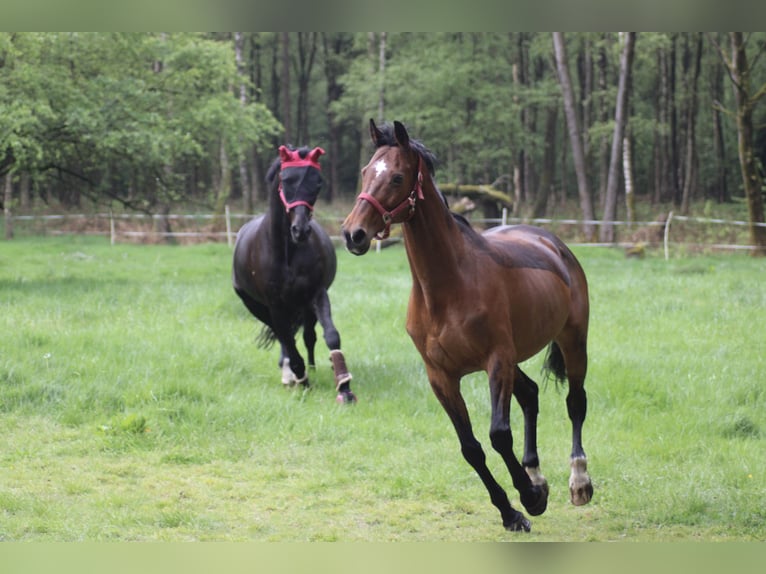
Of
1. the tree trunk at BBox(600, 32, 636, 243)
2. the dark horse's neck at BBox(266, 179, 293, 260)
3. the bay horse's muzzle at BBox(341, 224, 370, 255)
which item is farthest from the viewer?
the tree trunk at BBox(600, 32, 636, 243)

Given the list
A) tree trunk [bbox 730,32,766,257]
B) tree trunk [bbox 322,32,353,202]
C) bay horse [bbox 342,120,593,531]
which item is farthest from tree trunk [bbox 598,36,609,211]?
bay horse [bbox 342,120,593,531]

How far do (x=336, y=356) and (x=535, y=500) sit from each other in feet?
10.9

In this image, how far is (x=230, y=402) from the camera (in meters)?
7.10

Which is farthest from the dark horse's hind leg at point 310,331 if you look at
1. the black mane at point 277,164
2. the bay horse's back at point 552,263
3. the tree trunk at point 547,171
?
the tree trunk at point 547,171

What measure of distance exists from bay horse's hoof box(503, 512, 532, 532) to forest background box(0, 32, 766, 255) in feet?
33.5

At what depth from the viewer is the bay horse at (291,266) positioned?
7254mm

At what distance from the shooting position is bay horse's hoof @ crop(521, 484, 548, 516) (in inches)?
176

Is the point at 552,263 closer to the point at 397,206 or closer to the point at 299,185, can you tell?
the point at 397,206

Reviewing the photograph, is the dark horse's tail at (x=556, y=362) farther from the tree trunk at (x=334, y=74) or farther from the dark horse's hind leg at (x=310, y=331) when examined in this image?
the tree trunk at (x=334, y=74)

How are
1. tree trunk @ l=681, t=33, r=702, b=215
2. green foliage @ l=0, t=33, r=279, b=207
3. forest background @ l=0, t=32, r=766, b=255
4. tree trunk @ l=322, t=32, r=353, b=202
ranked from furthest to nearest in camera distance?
tree trunk @ l=322, t=32, r=353, b=202 < tree trunk @ l=681, t=33, r=702, b=215 < forest background @ l=0, t=32, r=766, b=255 < green foliage @ l=0, t=33, r=279, b=207

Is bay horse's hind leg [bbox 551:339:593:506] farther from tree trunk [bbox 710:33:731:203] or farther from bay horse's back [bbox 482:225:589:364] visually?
tree trunk [bbox 710:33:731:203]

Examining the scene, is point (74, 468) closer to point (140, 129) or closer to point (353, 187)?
point (140, 129)

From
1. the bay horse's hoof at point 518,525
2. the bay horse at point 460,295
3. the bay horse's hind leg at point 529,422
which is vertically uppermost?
the bay horse at point 460,295

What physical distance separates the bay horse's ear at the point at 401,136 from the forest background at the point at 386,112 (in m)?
9.77
